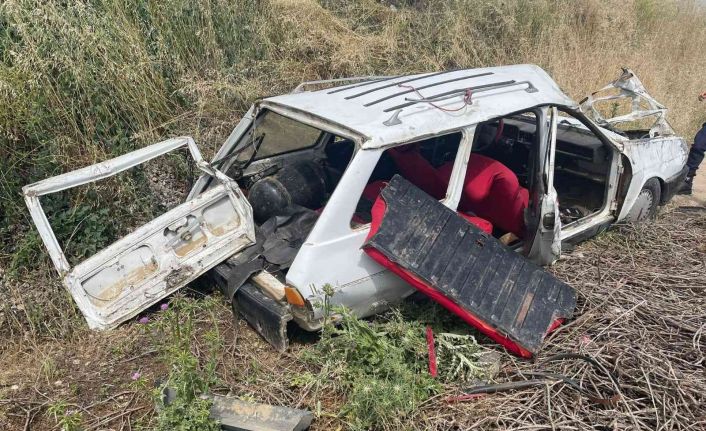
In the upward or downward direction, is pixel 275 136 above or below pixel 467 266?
above

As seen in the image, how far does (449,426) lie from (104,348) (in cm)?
214

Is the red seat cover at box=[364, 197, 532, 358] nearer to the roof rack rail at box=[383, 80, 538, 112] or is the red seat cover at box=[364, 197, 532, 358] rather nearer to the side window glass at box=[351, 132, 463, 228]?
the side window glass at box=[351, 132, 463, 228]

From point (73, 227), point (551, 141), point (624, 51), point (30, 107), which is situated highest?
point (30, 107)

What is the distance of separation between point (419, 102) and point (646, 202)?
2.73 meters

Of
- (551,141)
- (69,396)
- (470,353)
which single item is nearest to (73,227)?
(69,396)

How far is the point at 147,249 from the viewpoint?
11.1 ft

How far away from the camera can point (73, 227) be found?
389 centimetres

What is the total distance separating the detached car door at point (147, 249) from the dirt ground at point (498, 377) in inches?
8.6

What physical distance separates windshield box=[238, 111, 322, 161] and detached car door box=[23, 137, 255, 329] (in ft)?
1.24

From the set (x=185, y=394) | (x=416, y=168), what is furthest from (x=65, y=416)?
(x=416, y=168)

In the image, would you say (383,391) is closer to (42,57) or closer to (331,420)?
(331,420)

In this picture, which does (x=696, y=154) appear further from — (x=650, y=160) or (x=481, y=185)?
(x=481, y=185)

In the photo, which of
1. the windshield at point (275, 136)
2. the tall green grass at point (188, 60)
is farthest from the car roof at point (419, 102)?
the tall green grass at point (188, 60)

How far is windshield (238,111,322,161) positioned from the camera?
372 centimetres
